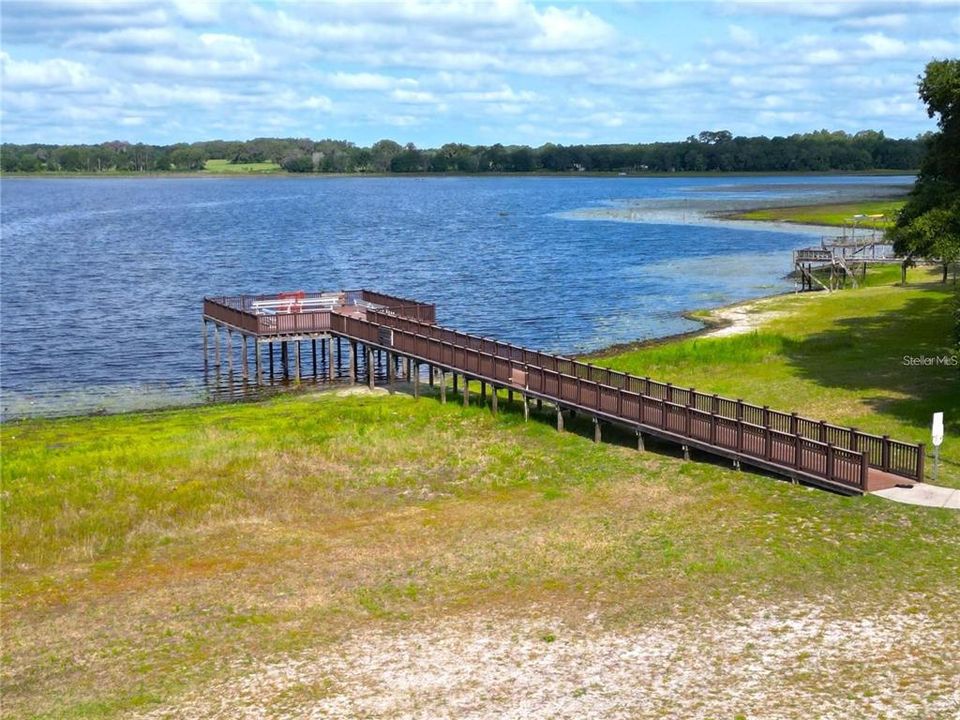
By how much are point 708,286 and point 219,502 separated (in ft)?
199

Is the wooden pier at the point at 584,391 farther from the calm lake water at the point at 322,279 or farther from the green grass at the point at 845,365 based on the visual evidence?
the calm lake water at the point at 322,279

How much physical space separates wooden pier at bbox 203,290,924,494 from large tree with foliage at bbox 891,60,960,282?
10.9m

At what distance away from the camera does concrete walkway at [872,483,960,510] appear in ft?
92.9

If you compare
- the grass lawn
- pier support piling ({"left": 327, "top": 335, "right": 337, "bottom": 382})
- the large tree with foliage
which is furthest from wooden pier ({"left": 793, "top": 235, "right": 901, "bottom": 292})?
the grass lawn

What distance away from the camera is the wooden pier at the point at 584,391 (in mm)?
30500

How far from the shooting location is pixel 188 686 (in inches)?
825

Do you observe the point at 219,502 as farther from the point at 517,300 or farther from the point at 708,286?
the point at 708,286

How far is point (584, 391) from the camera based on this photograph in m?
37.8

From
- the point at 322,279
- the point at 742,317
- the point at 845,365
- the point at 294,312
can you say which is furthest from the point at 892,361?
the point at 322,279

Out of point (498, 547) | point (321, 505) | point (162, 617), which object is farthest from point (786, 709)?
point (321, 505)

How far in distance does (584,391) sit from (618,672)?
17.6 metres

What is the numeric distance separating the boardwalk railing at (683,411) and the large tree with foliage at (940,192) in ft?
35.4

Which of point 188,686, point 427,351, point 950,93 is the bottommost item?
point 188,686
